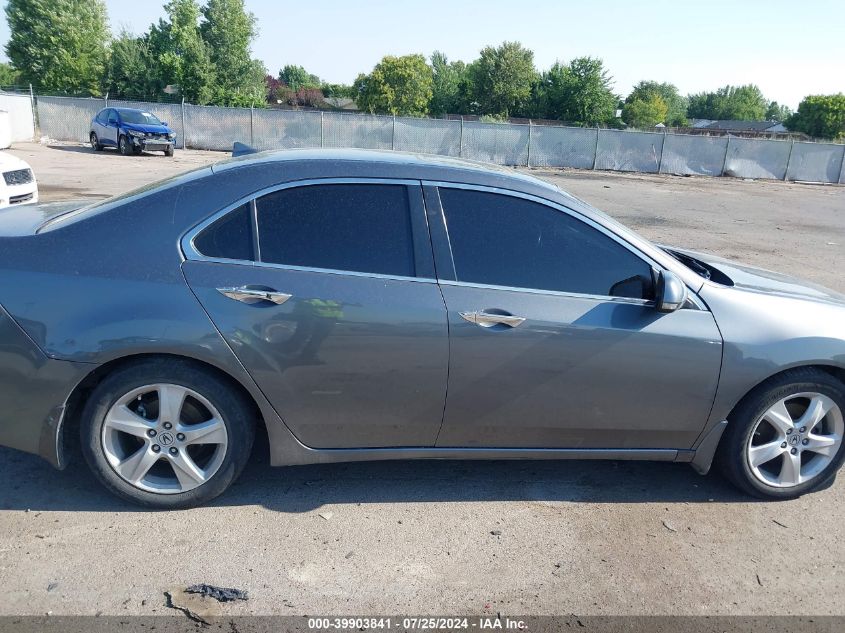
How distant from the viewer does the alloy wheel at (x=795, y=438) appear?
3605 millimetres

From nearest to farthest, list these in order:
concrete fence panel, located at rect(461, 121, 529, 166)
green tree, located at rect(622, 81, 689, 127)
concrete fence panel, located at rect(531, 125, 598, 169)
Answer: concrete fence panel, located at rect(461, 121, 529, 166), concrete fence panel, located at rect(531, 125, 598, 169), green tree, located at rect(622, 81, 689, 127)

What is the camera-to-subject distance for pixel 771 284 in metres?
3.94

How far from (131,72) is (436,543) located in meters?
51.3

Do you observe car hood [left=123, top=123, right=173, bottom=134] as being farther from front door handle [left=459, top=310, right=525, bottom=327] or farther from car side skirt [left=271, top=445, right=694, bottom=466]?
front door handle [left=459, top=310, right=525, bottom=327]

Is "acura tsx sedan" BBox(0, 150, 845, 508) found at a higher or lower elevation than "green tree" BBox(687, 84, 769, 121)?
lower

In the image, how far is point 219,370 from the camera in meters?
3.20

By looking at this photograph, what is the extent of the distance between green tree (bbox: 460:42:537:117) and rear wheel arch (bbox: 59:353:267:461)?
77817mm

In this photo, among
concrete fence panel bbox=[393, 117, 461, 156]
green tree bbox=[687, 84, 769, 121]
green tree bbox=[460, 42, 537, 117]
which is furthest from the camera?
green tree bbox=[687, 84, 769, 121]

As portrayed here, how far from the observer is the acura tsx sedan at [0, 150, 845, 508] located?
10.2ft

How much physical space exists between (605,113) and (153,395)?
228 feet

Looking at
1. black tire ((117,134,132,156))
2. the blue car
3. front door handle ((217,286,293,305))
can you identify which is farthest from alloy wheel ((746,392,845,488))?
black tire ((117,134,132,156))

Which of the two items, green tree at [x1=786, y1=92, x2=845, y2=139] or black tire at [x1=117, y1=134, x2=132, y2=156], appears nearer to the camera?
black tire at [x1=117, y1=134, x2=132, y2=156]

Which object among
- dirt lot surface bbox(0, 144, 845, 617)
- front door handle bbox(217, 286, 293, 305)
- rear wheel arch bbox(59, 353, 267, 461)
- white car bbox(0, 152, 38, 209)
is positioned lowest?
dirt lot surface bbox(0, 144, 845, 617)

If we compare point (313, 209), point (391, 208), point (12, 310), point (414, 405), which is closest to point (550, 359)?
point (414, 405)
